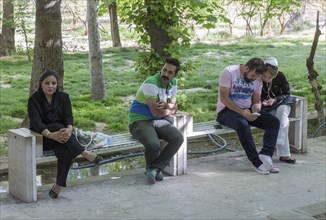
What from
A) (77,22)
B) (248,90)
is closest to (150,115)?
(248,90)

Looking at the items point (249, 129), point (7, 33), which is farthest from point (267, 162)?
point (7, 33)

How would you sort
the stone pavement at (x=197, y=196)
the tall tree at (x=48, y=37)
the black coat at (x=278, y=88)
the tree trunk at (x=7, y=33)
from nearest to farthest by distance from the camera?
the stone pavement at (x=197, y=196) < the black coat at (x=278, y=88) < the tall tree at (x=48, y=37) < the tree trunk at (x=7, y=33)

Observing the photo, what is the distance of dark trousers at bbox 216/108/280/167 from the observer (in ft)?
23.5

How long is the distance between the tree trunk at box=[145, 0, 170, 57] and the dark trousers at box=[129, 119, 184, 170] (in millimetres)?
3149

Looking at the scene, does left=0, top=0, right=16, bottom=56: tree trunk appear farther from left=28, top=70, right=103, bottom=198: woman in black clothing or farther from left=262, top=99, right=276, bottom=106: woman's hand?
left=28, top=70, right=103, bottom=198: woman in black clothing

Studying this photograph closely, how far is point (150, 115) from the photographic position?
6777 mm

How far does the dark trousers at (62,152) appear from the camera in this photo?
602cm

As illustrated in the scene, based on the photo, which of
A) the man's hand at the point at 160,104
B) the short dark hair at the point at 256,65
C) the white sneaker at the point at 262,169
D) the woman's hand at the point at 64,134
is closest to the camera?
the woman's hand at the point at 64,134

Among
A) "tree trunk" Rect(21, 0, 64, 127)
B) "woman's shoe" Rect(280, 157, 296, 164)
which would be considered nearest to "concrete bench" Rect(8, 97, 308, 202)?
"woman's shoe" Rect(280, 157, 296, 164)

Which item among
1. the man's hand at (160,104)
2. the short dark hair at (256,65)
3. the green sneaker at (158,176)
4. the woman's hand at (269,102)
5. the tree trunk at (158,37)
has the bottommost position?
the green sneaker at (158,176)

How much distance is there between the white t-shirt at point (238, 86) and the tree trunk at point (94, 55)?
17.7 ft

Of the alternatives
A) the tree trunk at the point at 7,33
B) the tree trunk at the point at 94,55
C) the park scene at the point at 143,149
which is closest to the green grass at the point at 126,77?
the park scene at the point at 143,149

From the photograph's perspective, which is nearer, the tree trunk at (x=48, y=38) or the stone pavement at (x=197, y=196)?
the stone pavement at (x=197, y=196)

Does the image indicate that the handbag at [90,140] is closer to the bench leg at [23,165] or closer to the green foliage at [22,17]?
the bench leg at [23,165]
